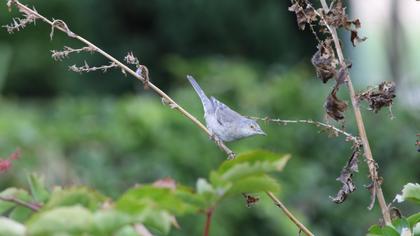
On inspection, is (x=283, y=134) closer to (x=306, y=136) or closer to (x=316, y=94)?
(x=306, y=136)

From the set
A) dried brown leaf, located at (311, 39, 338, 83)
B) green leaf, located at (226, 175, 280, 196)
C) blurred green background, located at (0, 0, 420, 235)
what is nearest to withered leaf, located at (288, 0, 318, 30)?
dried brown leaf, located at (311, 39, 338, 83)

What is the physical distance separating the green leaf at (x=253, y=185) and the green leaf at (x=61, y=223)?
0.21 meters

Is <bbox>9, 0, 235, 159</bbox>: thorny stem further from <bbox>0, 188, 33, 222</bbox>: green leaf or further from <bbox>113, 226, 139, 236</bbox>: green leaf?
<bbox>113, 226, 139, 236</bbox>: green leaf

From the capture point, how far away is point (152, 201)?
1123 millimetres

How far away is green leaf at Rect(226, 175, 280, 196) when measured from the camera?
45.5 inches

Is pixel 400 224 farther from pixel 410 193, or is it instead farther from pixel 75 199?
pixel 75 199

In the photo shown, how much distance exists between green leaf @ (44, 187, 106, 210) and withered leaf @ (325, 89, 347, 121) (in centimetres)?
58

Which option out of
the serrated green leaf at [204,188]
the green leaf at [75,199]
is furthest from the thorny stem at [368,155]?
the green leaf at [75,199]

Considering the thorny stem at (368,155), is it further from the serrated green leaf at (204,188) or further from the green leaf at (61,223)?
the green leaf at (61,223)

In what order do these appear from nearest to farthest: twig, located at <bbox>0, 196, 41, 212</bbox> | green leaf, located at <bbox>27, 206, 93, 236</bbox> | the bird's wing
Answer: green leaf, located at <bbox>27, 206, 93, 236</bbox> < twig, located at <bbox>0, 196, 41, 212</bbox> < the bird's wing

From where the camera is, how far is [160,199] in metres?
1.14

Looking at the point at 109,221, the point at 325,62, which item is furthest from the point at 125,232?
the point at 325,62

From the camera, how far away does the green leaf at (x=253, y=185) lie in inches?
45.5

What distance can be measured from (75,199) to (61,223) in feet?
0.53
